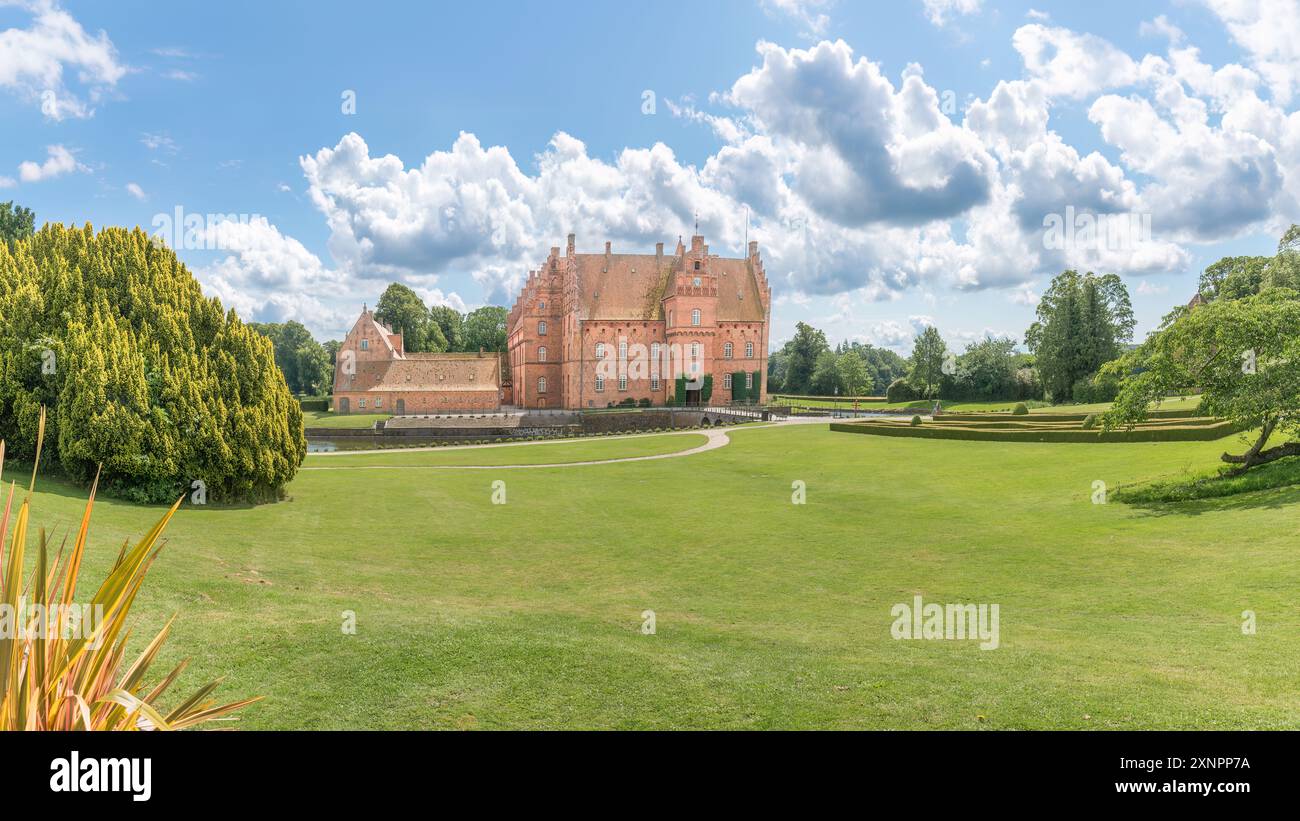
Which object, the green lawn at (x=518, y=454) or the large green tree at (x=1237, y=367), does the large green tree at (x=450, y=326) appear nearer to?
the green lawn at (x=518, y=454)

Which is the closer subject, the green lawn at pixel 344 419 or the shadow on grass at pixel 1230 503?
the shadow on grass at pixel 1230 503

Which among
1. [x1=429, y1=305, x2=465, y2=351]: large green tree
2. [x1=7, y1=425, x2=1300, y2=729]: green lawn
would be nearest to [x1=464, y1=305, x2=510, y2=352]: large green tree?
[x1=429, y1=305, x2=465, y2=351]: large green tree

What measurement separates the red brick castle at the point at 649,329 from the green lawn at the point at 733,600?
4958 centimetres

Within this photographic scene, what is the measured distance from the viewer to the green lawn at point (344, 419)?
204 feet

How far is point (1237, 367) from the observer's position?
19016 mm

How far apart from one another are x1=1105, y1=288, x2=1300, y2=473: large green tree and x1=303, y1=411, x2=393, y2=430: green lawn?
5566 cm

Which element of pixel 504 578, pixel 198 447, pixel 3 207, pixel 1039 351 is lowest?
pixel 504 578

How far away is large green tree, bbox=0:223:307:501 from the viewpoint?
18312 millimetres

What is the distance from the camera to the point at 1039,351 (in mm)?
66188

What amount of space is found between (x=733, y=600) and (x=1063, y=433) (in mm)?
25339

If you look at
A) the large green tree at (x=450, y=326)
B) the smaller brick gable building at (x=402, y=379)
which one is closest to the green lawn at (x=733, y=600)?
the smaller brick gable building at (x=402, y=379)

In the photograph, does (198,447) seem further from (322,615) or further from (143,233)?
(322,615)

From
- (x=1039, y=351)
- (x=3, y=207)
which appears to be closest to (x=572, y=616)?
(x=1039, y=351)
